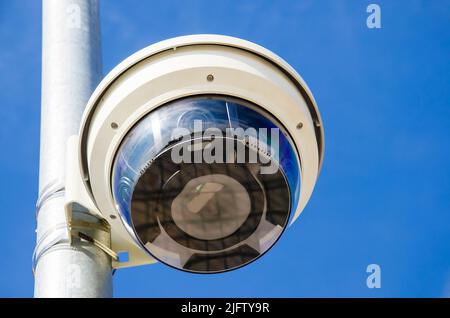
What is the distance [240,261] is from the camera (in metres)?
2.45

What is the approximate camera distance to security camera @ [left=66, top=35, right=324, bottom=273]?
7.73 feet

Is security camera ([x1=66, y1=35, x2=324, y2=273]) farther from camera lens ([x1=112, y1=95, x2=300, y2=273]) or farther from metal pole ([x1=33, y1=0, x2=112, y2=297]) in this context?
metal pole ([x1=33, y1=0, x2=112, y2=297])

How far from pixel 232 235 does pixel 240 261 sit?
7 cm

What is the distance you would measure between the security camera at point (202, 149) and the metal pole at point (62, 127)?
0.41 feet

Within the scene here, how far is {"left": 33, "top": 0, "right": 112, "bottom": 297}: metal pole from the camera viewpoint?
2.60m

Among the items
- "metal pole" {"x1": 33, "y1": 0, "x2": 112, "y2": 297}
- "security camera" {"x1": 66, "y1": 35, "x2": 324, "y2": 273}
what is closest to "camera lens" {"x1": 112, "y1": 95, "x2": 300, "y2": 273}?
"security camera" {"x1": 66, "y1": 35, "x2": 324, "y2": 273}

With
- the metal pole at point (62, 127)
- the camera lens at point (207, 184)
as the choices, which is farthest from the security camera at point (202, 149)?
the metal pole at point (62, 127)

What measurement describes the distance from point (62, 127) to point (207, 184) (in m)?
0.60

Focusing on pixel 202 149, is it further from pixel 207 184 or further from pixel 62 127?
pixel 62 127

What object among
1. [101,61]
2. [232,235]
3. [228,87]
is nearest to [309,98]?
[228,87]

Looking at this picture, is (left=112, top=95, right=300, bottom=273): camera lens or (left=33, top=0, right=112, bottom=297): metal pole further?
(left=33, top=0, right=112, bottom=297): metal pole

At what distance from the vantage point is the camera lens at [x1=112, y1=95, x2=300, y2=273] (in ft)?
7.68

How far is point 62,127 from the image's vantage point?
279cm

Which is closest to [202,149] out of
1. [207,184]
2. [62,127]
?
[207,184]
